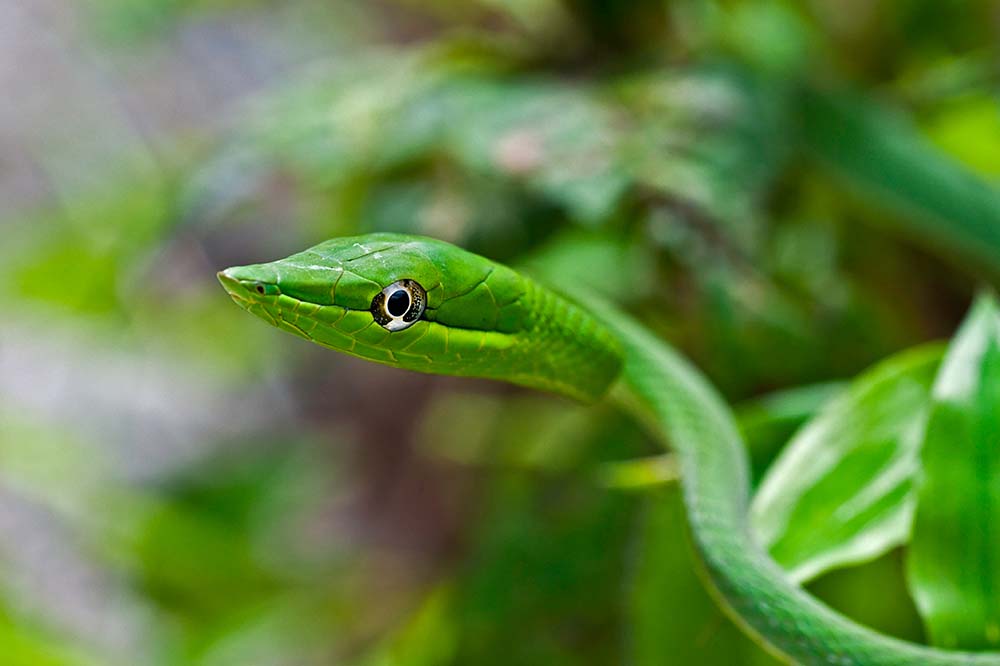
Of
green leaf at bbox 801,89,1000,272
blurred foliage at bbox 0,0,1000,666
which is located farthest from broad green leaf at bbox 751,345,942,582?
green leaf at bbox 801,89,1000,272

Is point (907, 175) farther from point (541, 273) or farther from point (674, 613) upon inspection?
point (674, 613)

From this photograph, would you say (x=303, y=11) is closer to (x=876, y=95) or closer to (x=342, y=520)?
(x=342, y=520)

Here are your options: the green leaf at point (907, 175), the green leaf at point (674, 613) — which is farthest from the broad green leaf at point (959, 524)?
the green leaf at point (907, 175)

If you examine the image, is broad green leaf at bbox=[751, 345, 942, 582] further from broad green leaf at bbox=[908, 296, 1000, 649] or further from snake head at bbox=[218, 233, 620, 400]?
snake head at bbox=[218, 233, 620, 400]

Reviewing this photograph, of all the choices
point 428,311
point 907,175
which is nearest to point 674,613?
point 428,311

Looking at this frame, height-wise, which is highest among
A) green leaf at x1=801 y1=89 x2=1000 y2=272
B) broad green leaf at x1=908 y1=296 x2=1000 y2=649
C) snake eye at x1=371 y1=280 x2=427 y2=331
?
green leaf at x1=801 y1=89 x2=1000 y2=272

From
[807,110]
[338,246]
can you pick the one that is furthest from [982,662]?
[807,110]

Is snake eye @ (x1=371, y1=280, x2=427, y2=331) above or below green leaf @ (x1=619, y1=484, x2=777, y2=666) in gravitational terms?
above

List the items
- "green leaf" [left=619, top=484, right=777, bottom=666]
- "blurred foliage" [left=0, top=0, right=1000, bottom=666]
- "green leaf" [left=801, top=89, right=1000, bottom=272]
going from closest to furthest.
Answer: "green leaf" [left=619, top=484, right=777, bottom=666]
"blurred foliage" [left=0, top=0, right=1000, bottom=666]
"green leaf" [left=801, top=89, right=1000, bottom=272]

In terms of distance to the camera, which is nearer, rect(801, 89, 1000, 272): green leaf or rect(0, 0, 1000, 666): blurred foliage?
rect(0, 0, 1000, 666): blurred foliage

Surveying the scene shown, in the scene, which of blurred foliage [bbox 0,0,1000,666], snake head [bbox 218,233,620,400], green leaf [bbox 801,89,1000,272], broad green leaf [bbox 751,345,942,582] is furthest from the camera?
green leaf [bbox 801,89,1000,272]
